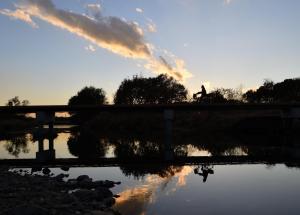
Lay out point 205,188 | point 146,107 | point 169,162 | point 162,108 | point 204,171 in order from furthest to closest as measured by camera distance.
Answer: point 162,108, point 146,107, point 169,162, point 204,171, point 205,188

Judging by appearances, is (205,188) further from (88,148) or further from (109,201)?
(88,148)

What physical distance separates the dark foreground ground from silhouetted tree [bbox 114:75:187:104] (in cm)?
11151

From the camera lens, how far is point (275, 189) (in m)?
20.7

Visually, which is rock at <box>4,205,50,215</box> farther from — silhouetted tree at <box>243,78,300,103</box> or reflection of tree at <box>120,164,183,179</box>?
silhouetted tree at <box>243,78,300,103</box>

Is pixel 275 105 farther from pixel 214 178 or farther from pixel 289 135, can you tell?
pixel 214 178

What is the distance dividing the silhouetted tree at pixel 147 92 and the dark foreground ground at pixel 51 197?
111505 mm

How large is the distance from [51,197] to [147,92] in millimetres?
117177

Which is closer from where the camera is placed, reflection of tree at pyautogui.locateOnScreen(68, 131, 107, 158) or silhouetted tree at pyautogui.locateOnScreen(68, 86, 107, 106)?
reflection of tree at pyautogui.locateOnScreen(68, 131, 107, 158)

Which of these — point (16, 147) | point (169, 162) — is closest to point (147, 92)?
point (16, 147)

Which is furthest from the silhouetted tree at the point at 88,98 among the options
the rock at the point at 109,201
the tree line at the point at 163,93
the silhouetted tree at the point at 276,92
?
the rock at the point at 109,201

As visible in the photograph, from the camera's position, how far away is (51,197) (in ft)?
53.0

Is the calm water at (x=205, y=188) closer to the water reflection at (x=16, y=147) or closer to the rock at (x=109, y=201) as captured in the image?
the rock at (x=109, y=201)

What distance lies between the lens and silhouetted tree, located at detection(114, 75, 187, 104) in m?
133

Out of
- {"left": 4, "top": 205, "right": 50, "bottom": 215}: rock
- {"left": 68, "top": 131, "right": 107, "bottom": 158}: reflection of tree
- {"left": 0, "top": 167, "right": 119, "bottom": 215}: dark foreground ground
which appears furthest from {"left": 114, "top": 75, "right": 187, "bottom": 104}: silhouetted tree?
{"left": 4, "top": 205, "right": 50, "bottom": 215}: rock
